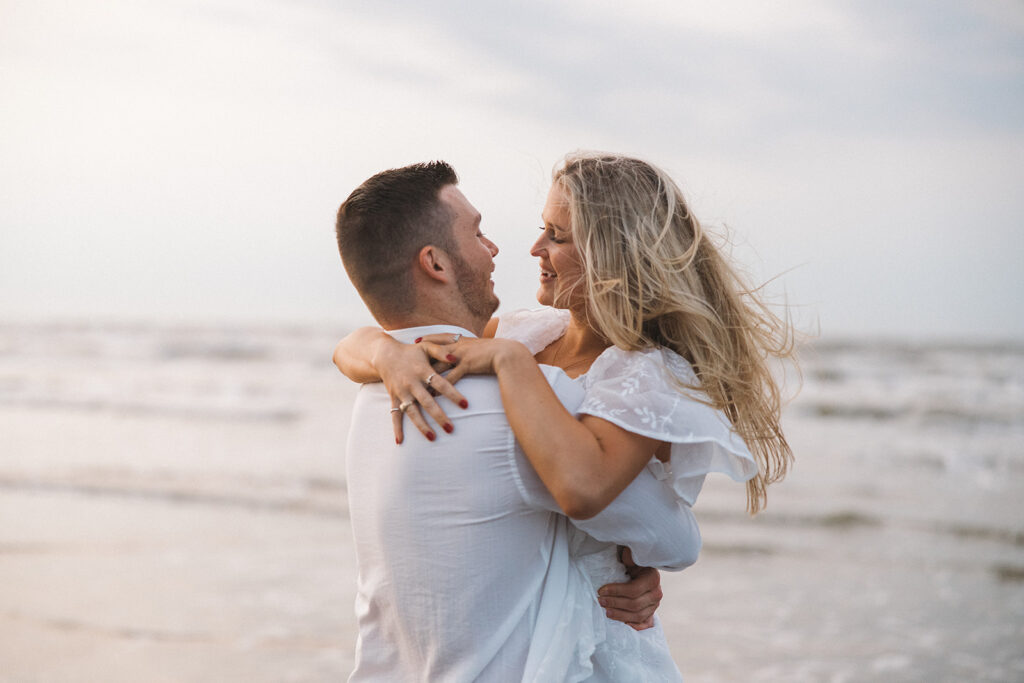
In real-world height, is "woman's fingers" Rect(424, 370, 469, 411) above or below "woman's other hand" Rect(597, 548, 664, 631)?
above

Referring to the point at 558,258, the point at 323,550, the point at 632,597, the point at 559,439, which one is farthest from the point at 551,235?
the point at 323,550

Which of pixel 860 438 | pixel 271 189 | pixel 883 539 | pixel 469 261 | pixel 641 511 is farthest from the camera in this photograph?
pixel 271 189

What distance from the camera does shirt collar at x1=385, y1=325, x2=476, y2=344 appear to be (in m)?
1.98

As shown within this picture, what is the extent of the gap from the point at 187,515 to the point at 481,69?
9224 millimetres

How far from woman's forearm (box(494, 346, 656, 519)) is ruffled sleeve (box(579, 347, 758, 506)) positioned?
0.13 ft

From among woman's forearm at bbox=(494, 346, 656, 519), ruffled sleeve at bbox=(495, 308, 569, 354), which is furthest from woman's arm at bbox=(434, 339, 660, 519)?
ruffled sleeve at bbox=(495, 308, 569, 354)

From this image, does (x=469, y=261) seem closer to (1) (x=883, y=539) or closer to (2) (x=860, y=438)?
(1) (x=883, y=539)

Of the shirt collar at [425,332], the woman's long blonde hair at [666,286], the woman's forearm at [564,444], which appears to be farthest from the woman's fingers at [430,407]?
the woman's long blonde hair at [666,286]

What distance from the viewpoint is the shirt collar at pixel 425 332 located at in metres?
1.98

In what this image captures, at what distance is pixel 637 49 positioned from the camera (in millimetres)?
16281

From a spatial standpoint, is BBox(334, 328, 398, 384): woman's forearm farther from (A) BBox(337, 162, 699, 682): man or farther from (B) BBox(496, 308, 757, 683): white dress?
(B) BBox(496, 308, 757, 683): white dress

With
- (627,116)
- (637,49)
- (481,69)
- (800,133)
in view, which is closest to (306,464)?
(481,69)

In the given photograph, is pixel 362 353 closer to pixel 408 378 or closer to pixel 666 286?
pixel 408 378

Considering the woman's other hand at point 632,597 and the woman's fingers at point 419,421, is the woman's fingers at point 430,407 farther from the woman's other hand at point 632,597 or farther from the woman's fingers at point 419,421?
the woman's other hand at point 632,597
